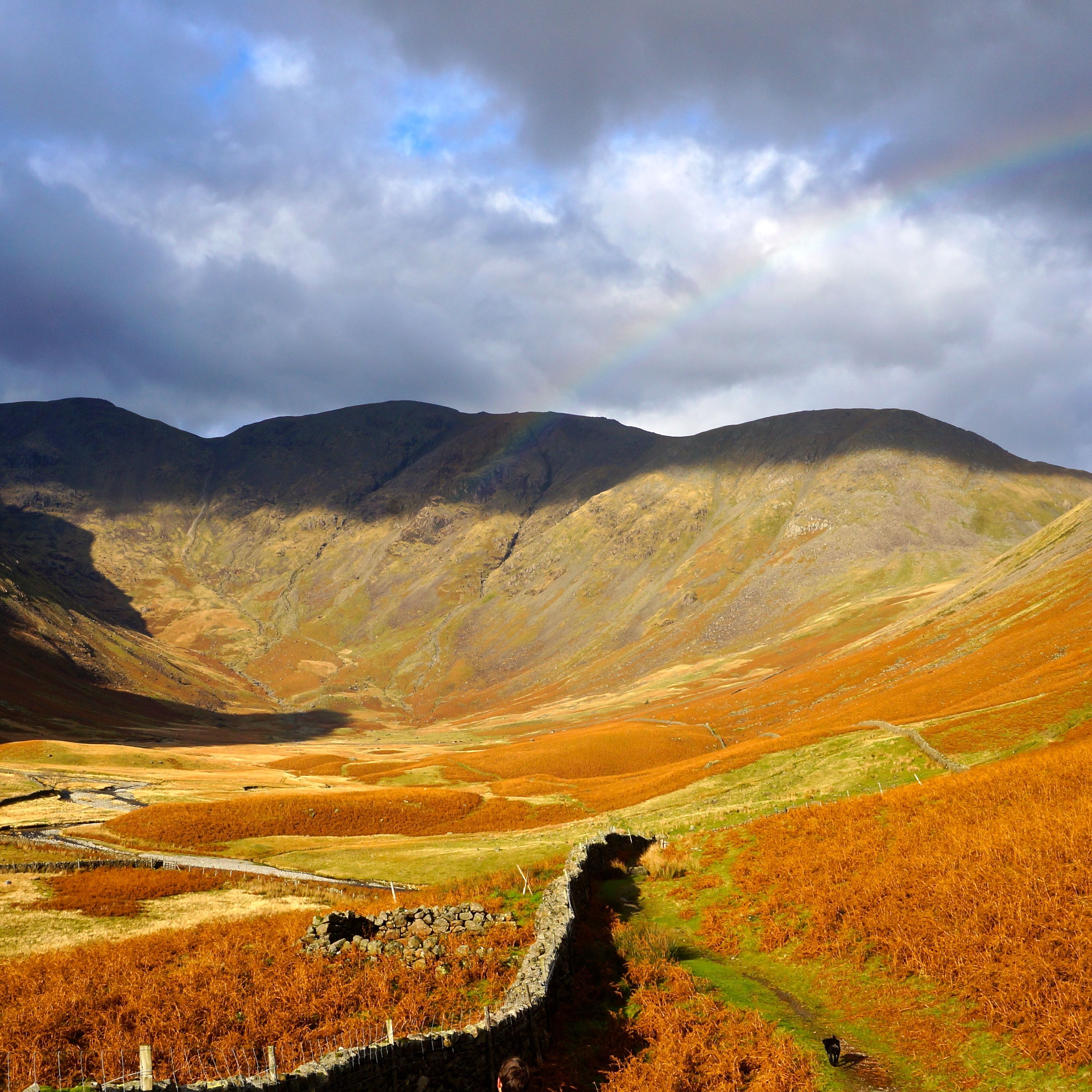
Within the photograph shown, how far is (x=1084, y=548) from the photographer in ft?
346

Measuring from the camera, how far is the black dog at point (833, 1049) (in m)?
14.8

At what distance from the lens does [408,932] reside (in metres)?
23.7

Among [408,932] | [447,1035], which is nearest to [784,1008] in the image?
[447,1035]

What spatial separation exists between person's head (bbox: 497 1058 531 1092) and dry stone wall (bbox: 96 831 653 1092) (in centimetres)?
79

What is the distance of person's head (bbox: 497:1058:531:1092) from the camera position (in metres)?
Answer: 14.7

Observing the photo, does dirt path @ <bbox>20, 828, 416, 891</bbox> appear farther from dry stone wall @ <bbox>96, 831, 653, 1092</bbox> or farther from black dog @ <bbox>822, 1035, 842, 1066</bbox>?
black dog @ <bbox>822, 1035, 842, 1066</bbox>

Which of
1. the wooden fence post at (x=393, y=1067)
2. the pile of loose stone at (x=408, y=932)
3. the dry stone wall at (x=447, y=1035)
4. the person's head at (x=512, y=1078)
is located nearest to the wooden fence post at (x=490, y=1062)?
the dry stone wall at (x=447, y=1035)

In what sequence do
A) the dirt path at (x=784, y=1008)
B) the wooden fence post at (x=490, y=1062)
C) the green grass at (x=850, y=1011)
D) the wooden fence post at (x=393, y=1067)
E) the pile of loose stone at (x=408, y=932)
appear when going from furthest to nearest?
the pile of loose stone at (x=408, y=932), the wooden fence post at (x=490, y=1062), the dirt path at (x=784, y=1008), the wooden fence post at (x=393, y=1067), the green grass at (x=850, y=1011)

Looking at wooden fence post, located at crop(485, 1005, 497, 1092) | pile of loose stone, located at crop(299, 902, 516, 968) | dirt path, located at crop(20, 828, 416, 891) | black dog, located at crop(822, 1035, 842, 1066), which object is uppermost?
black dog, located at crop(822, 1035, 842, 1066)

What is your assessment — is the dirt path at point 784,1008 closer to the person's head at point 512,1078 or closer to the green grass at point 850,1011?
the green grass at point 850,1011

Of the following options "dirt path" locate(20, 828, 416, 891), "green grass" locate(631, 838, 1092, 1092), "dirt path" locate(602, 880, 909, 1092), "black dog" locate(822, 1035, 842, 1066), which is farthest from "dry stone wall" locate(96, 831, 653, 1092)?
"dirt path" locate(20, 828, 416, 891)

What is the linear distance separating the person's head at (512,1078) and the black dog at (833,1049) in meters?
6.62

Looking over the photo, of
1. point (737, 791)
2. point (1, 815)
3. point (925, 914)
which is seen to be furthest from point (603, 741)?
point (925, 914)

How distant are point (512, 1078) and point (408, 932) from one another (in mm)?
10145
